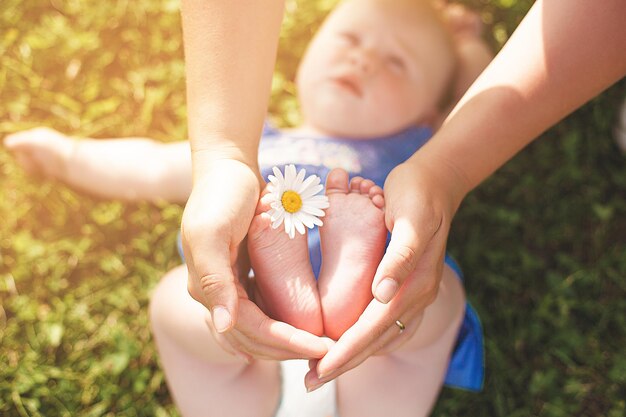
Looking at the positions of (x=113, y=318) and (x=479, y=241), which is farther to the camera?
(x=479, y=241)

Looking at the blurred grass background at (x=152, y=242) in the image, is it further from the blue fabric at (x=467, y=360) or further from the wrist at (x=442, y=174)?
the wrist at (x=442, y=174)

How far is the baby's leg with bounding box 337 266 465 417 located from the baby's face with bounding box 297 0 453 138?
21.3 inches

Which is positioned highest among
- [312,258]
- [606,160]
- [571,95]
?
[571,95]

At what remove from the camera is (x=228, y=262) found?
1.13m

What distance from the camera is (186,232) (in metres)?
1.18

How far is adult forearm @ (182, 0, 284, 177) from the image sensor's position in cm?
130

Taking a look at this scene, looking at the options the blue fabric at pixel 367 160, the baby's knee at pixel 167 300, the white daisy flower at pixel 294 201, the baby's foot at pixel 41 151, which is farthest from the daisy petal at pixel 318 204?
the baby's foot at pixel 41 151

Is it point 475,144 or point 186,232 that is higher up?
point 475,144

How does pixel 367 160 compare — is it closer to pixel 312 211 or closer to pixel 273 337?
pixel 312 211

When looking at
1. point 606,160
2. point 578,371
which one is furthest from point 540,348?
point 606,160

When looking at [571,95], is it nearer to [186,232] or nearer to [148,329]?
[186,232]

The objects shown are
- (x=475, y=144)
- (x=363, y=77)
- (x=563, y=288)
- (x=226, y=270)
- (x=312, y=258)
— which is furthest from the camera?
(x=563, y=288)

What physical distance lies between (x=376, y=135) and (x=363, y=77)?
0.17 metres

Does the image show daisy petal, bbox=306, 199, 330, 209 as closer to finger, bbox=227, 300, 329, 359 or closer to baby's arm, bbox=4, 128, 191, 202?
finger, bbox=227, 300, 329, 359
